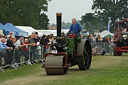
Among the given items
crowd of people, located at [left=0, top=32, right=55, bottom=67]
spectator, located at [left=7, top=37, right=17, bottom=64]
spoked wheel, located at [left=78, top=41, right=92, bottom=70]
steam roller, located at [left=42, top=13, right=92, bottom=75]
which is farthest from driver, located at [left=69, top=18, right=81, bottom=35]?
spectator, located at [left=7, top=37, right=17, bottom=64]

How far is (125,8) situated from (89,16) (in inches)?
404

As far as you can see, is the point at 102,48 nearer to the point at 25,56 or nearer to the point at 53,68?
the point at 25,56

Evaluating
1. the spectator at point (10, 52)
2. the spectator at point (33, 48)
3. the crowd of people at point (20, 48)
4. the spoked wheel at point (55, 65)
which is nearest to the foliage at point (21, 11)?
the crowd of people at point (20, 48)

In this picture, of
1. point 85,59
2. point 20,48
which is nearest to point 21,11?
point 20,48

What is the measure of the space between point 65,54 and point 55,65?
587mm

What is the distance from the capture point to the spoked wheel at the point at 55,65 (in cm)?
1492

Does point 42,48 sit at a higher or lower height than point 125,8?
lower

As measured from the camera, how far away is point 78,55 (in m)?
16.3

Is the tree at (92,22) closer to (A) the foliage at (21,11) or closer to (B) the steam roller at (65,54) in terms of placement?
(A) the foliage at (21,11)

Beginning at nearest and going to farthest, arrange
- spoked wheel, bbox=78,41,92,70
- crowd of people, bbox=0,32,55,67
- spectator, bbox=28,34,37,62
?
spoked wheel, bbox=78,41,92,70
crowd of people, bbox=0,32,55,67
spectator, bbox=28,34,37,62

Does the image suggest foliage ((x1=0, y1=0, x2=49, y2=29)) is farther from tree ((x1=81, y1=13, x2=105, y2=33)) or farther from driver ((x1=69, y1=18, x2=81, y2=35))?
driver ((x1=69, y1=18, x2=81, y2=35))

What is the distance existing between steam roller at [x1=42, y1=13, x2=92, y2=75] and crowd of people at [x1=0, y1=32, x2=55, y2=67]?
3.95m

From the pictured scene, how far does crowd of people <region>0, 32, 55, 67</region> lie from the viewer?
19375 millimetres

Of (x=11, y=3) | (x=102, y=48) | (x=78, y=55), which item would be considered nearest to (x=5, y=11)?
(x=11, y=3)
